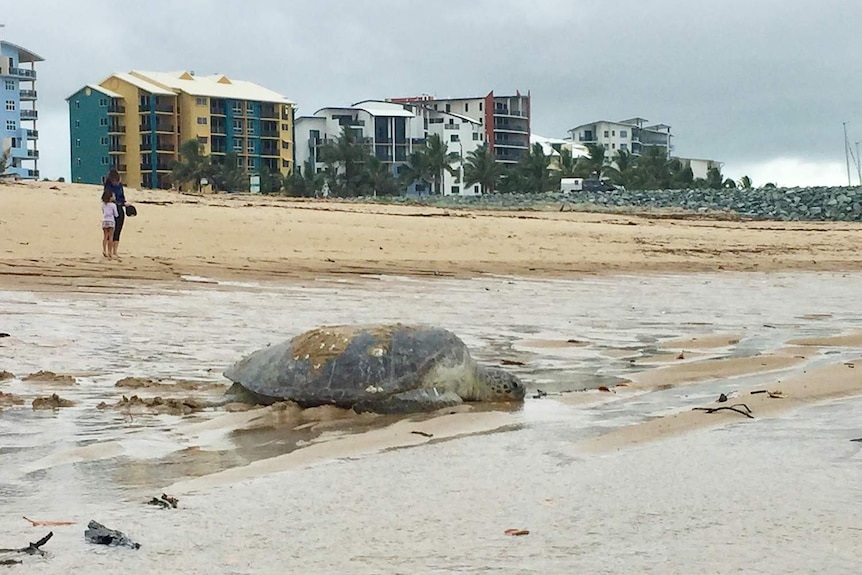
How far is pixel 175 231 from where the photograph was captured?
69.1 feet

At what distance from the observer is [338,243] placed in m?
20.9

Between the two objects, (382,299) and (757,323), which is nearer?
(757,323)

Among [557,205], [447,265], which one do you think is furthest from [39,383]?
[557,205]

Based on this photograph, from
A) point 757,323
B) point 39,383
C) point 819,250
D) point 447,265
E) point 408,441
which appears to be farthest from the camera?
point 819,250

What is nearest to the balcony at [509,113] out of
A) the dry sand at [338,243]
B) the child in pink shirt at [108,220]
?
the dry sand at [338,243]

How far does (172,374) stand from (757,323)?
5663 millimetres

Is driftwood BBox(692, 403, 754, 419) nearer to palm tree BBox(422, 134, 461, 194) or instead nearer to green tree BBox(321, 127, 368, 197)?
green tree BBox(321, 127, 368, 197)

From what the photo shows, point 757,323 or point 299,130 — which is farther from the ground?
point 299,130

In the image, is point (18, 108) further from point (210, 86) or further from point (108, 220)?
point (108, 220)

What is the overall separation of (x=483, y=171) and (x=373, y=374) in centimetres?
8425

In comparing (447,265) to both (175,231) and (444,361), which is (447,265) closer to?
(175,231)

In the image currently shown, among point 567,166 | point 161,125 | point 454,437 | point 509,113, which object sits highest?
point 509,113

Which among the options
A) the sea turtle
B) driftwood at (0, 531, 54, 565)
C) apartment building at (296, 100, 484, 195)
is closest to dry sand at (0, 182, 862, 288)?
the sea turtle

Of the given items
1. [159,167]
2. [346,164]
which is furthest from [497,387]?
[159,167]
